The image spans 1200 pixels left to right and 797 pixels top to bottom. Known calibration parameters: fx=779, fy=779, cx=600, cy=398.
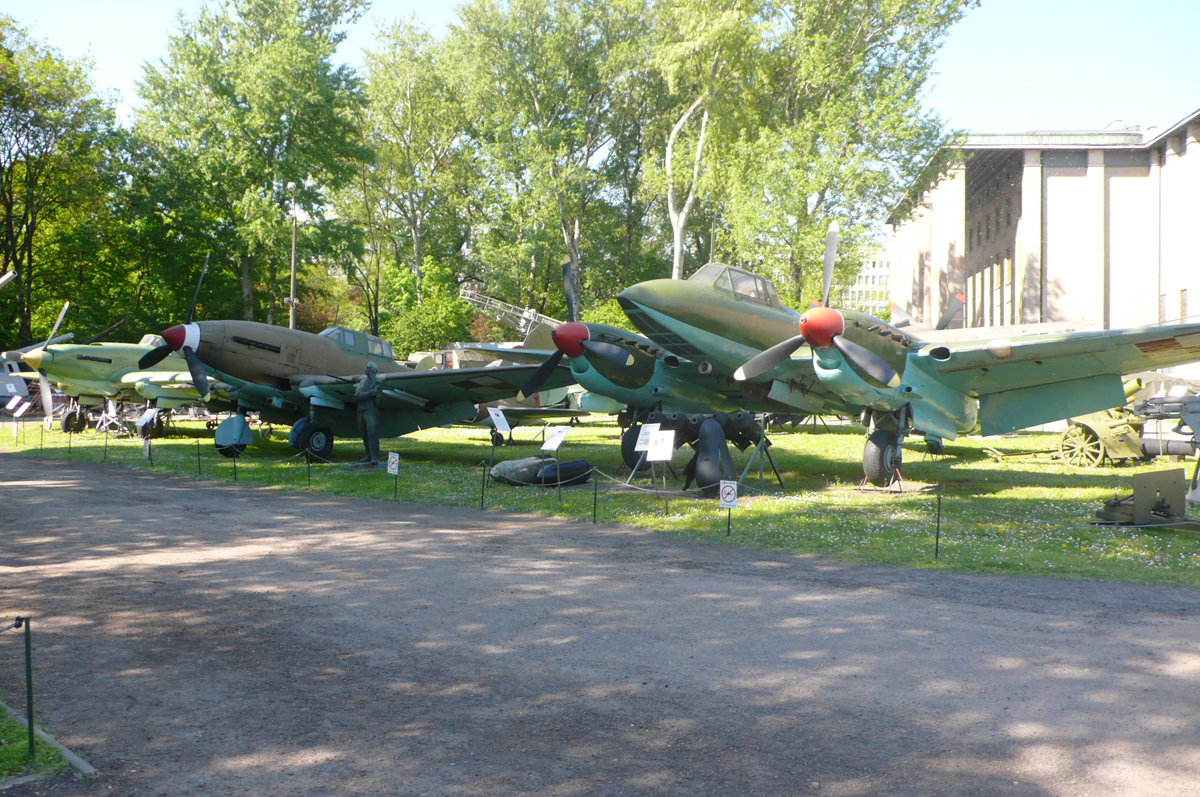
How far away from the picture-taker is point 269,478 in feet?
57.6

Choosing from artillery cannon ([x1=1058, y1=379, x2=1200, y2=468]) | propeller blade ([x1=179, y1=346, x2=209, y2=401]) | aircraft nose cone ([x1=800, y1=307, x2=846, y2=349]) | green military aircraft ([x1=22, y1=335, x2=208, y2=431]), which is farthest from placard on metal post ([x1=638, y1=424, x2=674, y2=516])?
green military aircraft ([x1=22, y1=335, x2=208, y2=431])

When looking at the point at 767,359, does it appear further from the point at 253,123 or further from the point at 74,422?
the point at 253,123

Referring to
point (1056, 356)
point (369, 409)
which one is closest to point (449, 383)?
point (369, 409)

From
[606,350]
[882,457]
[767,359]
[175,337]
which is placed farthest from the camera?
[175,337]

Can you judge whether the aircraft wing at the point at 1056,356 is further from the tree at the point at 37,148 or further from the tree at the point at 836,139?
the tree at the point at 37,148

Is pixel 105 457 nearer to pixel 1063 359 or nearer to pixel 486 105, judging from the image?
pixel 1063 359

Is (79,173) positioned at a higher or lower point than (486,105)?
lower

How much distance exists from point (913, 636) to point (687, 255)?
176 feet

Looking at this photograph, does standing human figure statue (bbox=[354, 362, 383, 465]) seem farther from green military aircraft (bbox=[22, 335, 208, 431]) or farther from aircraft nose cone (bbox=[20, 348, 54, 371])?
aircraft nose cone (bbox=[20, 348, 54, 371])

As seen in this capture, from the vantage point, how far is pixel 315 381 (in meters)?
20.8

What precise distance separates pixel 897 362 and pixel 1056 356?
9.19 ft

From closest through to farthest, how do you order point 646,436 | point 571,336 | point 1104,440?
point 646,436
point 571,336
point 1104,440

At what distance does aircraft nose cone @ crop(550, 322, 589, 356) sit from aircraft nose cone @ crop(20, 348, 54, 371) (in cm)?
1944

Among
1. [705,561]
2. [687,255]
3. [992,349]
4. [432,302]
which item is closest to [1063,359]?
[992,349]
